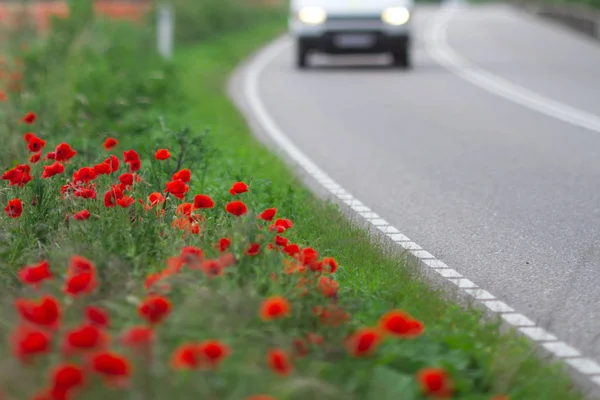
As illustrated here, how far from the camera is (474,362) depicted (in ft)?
16.1

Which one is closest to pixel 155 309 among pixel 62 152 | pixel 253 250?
pixel 253 250

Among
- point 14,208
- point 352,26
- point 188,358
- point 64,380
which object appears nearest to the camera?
point 64,380

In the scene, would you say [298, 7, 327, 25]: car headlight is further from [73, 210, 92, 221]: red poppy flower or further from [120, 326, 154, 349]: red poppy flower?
[120, 326, 154, 349]: red poppy flower

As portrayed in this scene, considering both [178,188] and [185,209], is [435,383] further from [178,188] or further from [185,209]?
[185,209]

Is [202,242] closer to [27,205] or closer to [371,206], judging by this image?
[27,205]

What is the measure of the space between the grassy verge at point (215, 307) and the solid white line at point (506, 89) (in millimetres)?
7257

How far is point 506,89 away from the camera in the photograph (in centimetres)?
2059

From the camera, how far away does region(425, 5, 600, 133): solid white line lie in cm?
1631

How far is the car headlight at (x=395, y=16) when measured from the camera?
2431 cm

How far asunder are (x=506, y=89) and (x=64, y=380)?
17.7m

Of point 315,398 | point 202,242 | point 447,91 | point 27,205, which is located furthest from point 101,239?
point 447,91

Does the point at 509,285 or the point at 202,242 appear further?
the point at 509,285

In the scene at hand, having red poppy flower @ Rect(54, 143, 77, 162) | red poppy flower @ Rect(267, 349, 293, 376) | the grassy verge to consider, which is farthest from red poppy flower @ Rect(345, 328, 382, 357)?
red poppy flower @ Rect(54, 143, 77, 162)

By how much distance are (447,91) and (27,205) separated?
13.5 metres
